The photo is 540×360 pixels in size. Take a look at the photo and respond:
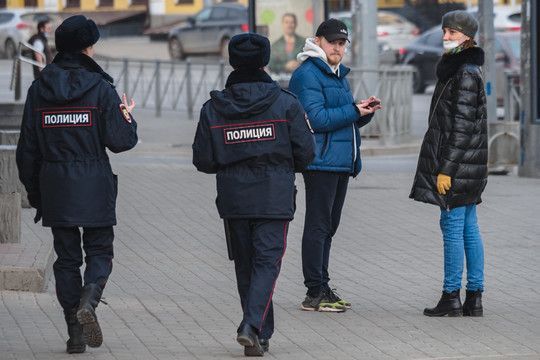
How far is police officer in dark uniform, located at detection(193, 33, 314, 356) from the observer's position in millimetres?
7512

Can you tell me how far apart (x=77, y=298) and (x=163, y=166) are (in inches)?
410

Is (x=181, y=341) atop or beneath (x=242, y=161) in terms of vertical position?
beneath

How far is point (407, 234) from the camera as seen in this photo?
1230cm

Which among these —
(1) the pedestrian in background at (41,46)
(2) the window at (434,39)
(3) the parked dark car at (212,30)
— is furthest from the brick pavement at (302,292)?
(3) the parked dark car at (212,30)

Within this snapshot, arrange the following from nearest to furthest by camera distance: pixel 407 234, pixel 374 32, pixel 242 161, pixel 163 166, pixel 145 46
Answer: pixel 242 161, pixel 407 234, pixel 163 166, pixel 374 32, pixel 145 46

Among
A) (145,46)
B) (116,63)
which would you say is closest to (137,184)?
(116,63)

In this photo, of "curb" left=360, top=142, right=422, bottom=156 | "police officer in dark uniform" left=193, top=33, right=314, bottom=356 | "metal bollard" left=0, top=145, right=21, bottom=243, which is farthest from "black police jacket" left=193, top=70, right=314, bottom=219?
"curb" left=360, top=142, right=422, bottom=156

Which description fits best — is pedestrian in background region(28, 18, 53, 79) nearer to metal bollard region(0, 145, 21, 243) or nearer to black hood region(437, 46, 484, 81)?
metal bollard region(0, 145, 21, 243)

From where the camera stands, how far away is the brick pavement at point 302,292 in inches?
309

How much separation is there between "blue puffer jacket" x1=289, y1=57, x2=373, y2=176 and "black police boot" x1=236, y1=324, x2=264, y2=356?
1.57m

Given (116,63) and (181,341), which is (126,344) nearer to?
(181,341)

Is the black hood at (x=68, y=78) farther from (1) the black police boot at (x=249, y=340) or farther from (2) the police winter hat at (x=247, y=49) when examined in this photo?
(1) the black police boot at (x=249, y=340)

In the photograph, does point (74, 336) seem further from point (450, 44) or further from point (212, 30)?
point (212, 30)

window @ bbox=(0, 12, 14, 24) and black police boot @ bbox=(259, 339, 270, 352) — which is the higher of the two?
window @ bbox=(0, 12, 14, 24)
